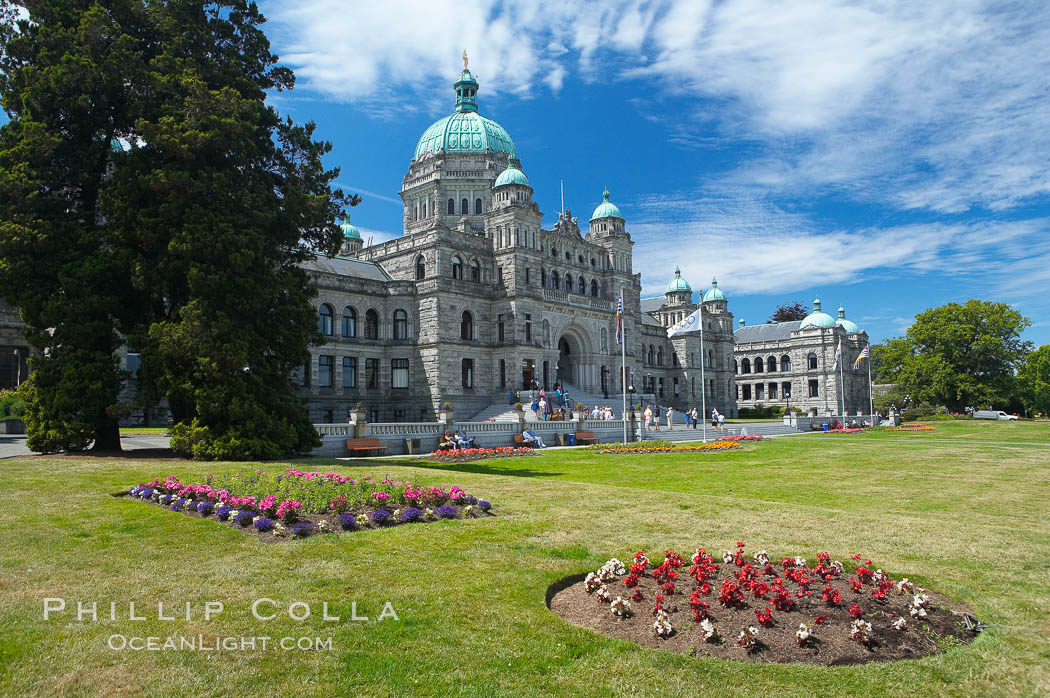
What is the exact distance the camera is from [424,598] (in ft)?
24.7

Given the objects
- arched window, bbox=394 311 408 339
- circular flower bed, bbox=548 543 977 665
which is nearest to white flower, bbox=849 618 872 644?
circular flower bed, bbox=548 543 977 665

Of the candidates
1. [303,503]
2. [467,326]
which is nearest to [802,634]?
[303,503]

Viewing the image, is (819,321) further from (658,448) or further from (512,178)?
(658,448)

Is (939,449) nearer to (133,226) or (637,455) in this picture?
(637,455)

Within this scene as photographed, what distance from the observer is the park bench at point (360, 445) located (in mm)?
28125

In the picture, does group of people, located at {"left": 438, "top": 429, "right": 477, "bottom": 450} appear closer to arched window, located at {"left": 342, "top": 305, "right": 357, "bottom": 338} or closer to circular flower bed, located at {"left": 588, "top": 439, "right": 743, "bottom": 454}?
circular flower bed, located at {"left": 588, "top": 439, "right": 743, "bottom": 454}

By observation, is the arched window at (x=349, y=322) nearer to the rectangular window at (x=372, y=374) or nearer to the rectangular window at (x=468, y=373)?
the rectangular window at (x=372, y=374)

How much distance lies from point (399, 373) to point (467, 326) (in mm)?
5901

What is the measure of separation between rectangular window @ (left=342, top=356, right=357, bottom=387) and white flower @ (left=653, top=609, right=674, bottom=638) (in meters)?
43.7

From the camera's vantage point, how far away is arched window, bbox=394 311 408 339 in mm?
50031

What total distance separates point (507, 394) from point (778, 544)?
39.7 metres

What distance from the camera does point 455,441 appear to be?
31.1 meters

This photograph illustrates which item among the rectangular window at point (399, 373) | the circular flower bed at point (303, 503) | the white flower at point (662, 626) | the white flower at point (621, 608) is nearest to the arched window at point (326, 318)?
the rectangular window at point (399, 373)

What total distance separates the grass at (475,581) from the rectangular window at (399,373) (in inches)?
1290
